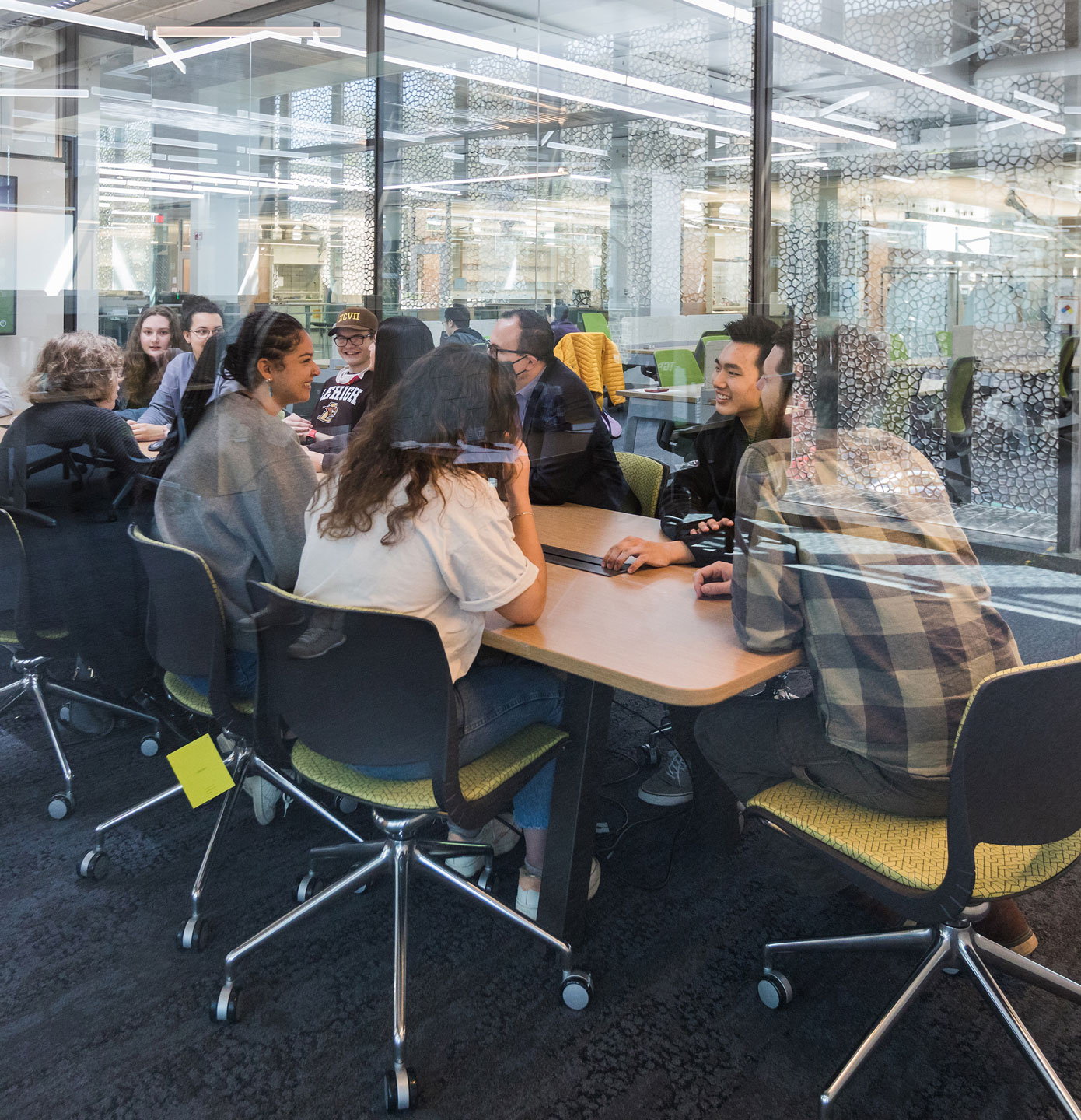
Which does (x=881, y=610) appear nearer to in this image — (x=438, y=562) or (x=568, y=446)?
(x=438, y=562)

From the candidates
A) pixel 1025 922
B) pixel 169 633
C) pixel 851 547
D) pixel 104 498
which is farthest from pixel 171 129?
pixel 1025 922

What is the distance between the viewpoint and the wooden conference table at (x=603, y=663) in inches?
70.2

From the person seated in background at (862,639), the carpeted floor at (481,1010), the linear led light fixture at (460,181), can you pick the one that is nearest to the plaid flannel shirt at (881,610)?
the person seated in background at (862,639)

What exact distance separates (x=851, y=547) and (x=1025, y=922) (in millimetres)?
906

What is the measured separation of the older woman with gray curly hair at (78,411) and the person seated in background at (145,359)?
28mm

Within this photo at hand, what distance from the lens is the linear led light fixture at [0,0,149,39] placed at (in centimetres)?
283

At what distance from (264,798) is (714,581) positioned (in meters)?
1.37

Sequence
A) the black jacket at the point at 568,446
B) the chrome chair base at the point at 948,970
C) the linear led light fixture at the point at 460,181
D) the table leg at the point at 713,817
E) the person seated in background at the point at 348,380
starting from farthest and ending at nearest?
the linear led light fixture at the point at 460,181 < the black jacket at the point at 568,446 < the person seated in background at the point at 348,380 < the table leg at the point at 713,817 < the chrome chair base at the point at 948,970

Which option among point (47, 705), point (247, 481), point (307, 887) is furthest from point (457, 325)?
point (307, 887)

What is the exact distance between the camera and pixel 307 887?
2389 mm

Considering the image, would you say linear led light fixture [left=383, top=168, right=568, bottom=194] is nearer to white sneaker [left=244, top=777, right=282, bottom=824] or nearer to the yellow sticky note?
white sneaker [left=244, top=777, right=282, bottom=824]

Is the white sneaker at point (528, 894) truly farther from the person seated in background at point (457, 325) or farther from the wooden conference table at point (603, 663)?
the person seated in background at point (457, 325)

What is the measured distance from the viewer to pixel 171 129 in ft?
10.5

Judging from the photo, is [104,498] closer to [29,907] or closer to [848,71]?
[29,907]
